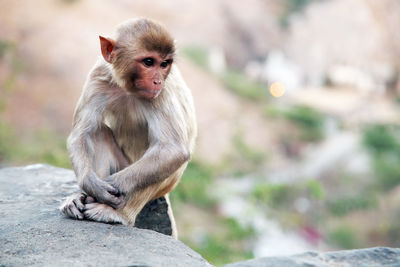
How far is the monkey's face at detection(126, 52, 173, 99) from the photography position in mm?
4754

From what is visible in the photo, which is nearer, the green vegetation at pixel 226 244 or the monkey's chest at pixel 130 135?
the monkey's chest at pixel 130 135

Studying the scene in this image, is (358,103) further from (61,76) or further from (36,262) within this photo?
(36,262)

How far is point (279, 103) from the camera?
67.2ft

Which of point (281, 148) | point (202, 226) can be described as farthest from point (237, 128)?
point (202, 226)

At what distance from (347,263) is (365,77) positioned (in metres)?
19.6

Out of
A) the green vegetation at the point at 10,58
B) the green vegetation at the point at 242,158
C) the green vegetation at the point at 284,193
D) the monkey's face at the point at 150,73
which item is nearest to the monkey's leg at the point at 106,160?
the monkey's face at the point at 150,73

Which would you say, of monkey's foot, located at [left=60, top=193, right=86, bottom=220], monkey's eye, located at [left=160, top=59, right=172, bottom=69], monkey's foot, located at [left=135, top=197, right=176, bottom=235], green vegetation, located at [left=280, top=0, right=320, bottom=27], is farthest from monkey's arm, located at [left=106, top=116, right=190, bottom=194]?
green vegetation, located at [left=280, top=0, right=320, bottom=27]

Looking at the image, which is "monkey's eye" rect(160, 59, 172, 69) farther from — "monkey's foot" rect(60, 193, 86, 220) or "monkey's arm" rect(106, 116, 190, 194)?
"monkey's foot" rect(60, 193, 86, 220)

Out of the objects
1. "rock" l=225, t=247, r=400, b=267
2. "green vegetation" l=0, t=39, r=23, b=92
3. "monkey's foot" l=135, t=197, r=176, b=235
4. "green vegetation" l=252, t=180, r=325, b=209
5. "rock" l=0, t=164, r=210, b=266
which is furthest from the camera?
"green vegetation" l=0, t=39, r=23, b=92

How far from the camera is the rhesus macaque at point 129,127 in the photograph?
4.69 metres

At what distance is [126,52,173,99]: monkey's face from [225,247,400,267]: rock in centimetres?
185

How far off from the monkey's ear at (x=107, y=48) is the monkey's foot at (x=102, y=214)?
1505 mm

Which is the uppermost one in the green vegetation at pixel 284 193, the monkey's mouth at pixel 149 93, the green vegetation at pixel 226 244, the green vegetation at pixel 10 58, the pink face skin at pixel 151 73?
the green vegetation at pixel 10 58

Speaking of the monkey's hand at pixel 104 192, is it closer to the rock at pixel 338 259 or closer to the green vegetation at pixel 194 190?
the rock at pixel 338 259
